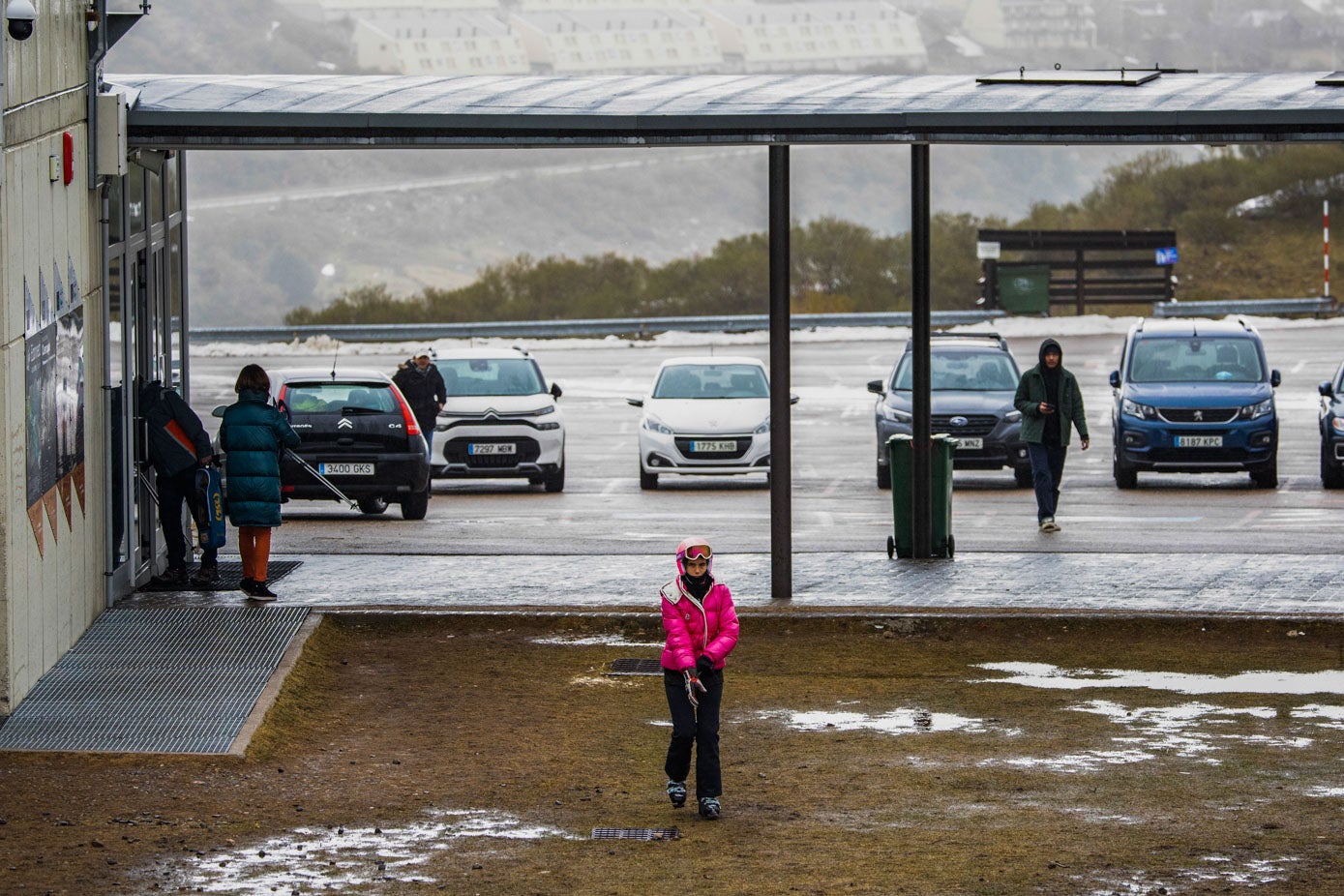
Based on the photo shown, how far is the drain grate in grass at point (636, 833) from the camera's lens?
9039mm

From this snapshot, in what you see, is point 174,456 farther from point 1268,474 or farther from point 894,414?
point 1268,474

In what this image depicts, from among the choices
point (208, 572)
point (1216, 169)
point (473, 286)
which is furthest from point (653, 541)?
point (1216, 169)

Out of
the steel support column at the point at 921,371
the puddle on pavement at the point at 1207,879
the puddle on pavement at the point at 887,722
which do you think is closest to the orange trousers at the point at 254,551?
the puddle on pavement at the point at 887,722

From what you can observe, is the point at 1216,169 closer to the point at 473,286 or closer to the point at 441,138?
the point at 473,286

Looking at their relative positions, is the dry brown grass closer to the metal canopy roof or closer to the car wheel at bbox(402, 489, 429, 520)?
the metal canopy roof


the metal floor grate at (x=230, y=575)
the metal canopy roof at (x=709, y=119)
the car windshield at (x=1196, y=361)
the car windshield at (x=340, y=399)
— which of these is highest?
the metal canopy roof at (x=709, y=119)

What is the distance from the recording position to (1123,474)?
23406 millimetres

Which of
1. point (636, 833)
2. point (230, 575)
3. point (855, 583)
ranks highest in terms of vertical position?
point (230, 575)

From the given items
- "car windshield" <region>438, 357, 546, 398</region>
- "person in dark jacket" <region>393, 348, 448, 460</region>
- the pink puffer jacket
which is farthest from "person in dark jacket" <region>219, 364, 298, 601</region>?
"car windshield" <region>438, 357, 546, 398</region>

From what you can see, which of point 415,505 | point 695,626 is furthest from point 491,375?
point 695,626

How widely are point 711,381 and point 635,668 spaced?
483 inches

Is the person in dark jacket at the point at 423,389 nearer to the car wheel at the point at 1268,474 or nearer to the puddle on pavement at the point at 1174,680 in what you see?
the car wheel at the point at 1268,474

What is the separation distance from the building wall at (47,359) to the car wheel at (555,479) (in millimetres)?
9811

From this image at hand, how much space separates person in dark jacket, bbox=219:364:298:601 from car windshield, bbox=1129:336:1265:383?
12.7m
